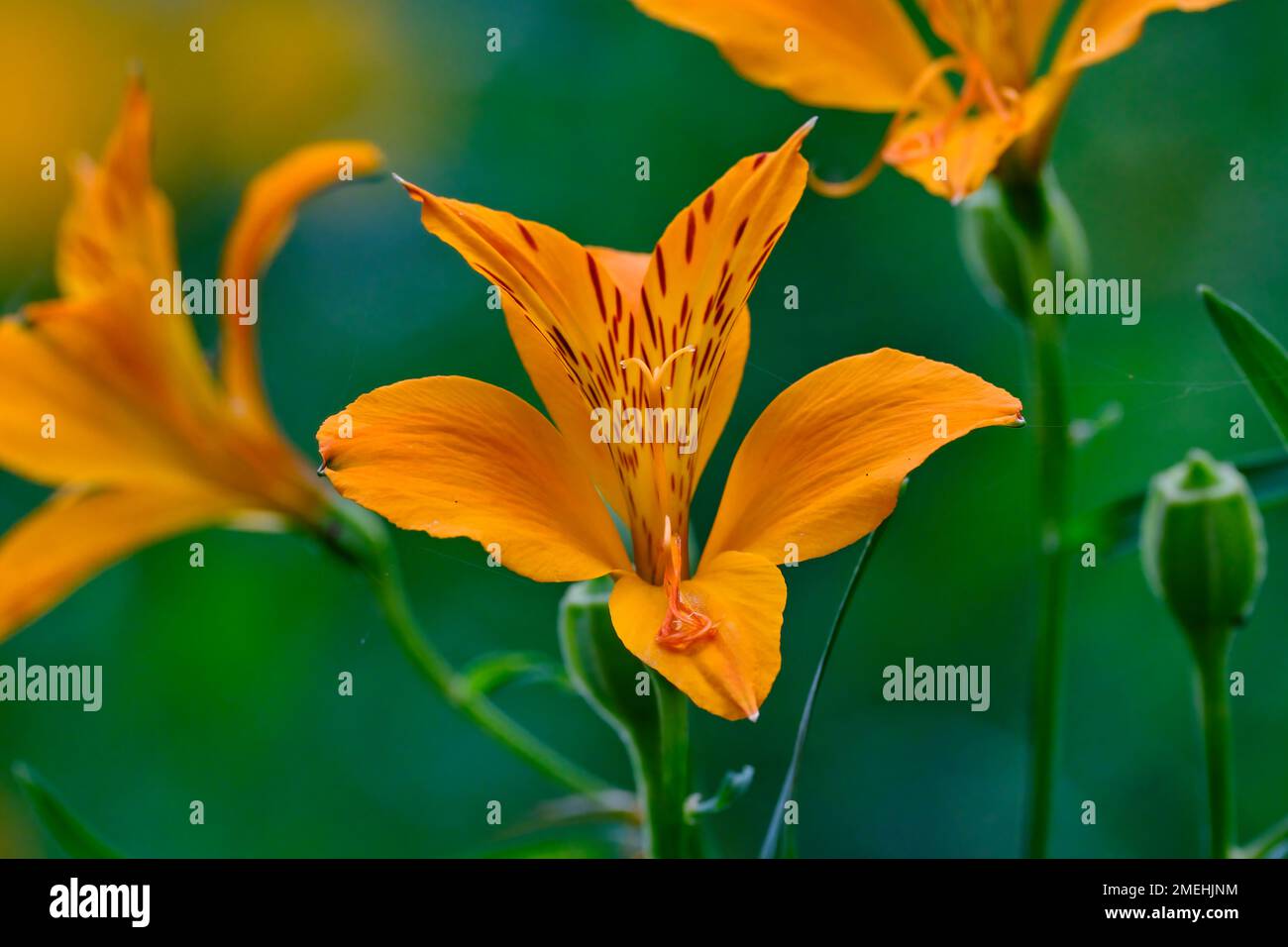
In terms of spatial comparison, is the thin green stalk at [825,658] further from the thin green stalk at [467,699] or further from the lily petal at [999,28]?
the lily petal at [999,28]

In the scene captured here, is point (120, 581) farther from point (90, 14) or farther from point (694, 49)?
point (694, 49)

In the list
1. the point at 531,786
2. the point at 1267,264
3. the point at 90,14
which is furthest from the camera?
the point at 90,14

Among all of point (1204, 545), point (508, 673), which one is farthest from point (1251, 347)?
point (508, 673)

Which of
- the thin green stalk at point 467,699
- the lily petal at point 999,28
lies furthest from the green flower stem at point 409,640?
the lily petal at point 999,28

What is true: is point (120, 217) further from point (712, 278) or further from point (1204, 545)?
point (1204, 545)

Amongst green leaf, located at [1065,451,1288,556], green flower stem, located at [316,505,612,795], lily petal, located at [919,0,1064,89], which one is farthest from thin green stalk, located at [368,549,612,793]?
lily petal, located at [919,0,1064,89]

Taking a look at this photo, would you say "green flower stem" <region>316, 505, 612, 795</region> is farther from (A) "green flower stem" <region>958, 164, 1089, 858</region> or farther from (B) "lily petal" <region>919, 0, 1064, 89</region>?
(B) "lily petal" <region>919, 0, 1064, 89</region>

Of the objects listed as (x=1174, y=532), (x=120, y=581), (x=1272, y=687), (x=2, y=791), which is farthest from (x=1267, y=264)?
(x=2, y=791)
